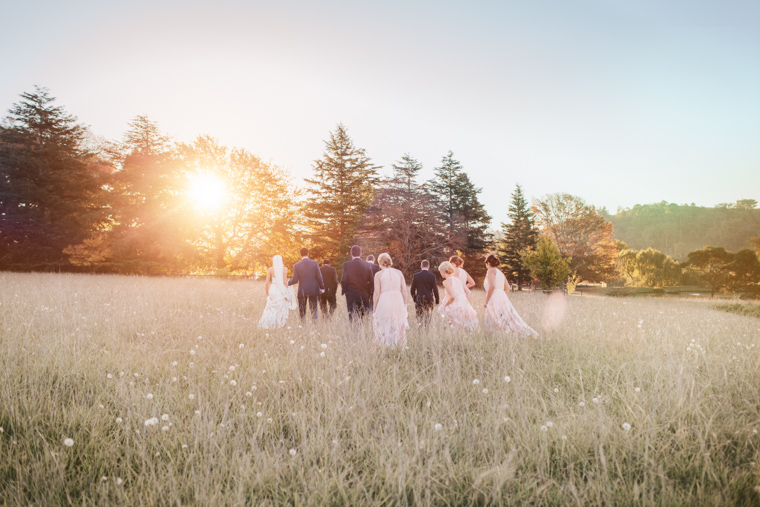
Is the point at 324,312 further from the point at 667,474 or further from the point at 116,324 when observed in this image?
the point at 667,474

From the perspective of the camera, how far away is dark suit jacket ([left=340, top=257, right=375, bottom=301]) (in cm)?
915

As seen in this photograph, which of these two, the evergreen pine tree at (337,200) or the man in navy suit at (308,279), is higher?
the evergreen pine tree at (337,200)

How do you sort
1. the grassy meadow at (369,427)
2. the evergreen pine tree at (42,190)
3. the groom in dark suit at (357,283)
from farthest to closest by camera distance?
the evergreen pine tree at (42,190), the groom in dark suit at (357,283), the grassy meadow at (369,427)

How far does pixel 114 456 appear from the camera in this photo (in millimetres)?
2959

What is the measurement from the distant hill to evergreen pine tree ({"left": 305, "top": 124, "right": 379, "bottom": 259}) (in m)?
100

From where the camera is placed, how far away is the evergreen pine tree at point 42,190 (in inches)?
984

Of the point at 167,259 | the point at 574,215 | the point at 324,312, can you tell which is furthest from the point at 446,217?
the point at 324,312

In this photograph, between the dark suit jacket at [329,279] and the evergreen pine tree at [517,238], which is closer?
the dark suit jacket at [329,279]

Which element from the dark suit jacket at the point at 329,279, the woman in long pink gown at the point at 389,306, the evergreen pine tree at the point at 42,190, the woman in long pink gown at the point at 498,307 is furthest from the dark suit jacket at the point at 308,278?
the evergreen pine tree at the point at 42,190

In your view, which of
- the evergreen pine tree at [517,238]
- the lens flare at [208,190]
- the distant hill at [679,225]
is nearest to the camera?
the lens flare at [208,190]

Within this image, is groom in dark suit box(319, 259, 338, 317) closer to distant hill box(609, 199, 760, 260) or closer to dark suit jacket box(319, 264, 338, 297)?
dark suit jacket box(319, 264, 338, 297)

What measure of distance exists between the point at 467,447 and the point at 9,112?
39175 mm

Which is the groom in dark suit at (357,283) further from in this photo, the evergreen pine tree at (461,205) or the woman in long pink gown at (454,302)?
the evergreen pine tree at (461,205)

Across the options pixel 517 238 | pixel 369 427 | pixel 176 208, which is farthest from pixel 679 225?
pixel 369 427
